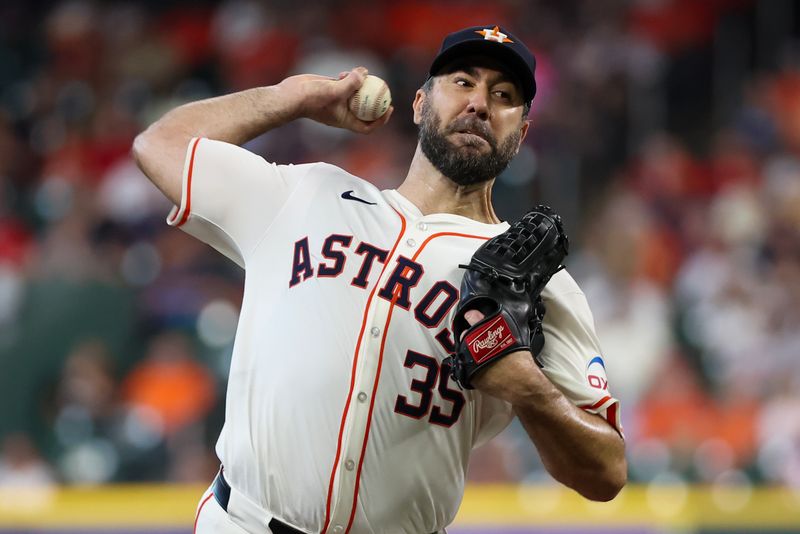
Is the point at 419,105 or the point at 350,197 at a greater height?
the point at 419,105

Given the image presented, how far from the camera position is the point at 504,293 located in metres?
2.75

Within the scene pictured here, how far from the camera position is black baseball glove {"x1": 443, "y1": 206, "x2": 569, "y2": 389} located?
2.71 meters

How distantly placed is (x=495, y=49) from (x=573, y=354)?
2.69 feet

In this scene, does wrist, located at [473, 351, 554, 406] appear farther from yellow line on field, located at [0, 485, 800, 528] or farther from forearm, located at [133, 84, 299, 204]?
yellow line on field, located at [0, 485, 800, 528]

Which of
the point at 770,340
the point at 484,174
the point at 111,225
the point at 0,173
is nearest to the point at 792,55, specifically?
the point at 770,340

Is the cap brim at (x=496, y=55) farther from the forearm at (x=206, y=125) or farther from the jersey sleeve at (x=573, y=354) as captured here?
the jersey sleeve at (x=573, y=354)

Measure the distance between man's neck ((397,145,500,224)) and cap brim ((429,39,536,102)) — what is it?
270 mm

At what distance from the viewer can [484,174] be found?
3.24 meters

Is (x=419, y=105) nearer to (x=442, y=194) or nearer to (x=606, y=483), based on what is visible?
(x=442, y=194)

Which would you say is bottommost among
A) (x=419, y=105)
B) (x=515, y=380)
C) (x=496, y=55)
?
(x=515, y=380)

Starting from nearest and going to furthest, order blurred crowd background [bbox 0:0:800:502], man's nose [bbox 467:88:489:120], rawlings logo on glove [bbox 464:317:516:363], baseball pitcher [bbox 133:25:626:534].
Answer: rawlings logo on glove [bbox 464:317:516:363] → baseball pitcher [bbox 133:25:626:534] → man's nose [bbox 467:88:489:120] → blurred crowd background [bbox 0:0:800:502]

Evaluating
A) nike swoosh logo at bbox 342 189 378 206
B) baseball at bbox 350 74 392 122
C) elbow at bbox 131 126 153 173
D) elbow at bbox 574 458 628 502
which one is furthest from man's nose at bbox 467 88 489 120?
elbow at bbox 574 458 628 502

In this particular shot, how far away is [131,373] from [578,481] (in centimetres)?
485

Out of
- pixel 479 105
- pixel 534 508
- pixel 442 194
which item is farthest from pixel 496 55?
pixel 534 508
